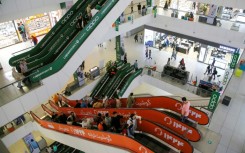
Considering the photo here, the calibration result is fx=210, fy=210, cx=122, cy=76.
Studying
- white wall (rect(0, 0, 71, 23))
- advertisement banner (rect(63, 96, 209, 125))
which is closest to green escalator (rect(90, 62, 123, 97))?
advertisement banner (rect(63, 96, 209, 125))

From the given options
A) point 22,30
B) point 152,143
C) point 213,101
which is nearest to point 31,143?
point 152,143

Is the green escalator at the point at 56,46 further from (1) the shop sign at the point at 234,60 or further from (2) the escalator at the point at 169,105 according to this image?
(1) the shop sign at the point at 234,60

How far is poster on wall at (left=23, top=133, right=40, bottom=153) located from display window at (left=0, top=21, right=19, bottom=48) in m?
9.17

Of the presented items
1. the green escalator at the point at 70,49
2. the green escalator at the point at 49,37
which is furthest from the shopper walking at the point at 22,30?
the green escalator at the point at 70,49

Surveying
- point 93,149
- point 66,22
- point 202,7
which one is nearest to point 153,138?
point 93,149

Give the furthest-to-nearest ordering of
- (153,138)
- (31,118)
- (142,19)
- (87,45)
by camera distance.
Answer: (142,19), (31,118), (87,45), (153,138)

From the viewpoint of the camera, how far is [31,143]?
13.7m

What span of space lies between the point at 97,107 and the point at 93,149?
2.49m

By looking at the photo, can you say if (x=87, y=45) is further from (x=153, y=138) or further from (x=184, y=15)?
(x=184, y=15)

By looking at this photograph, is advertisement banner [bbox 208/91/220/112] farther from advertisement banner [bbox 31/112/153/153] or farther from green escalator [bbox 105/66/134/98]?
green escalator [bbox 105/66/134/98]

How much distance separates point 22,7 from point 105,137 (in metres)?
10.7

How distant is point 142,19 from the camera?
19875 millimetres

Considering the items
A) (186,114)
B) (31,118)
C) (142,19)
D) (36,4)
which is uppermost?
(36,4)

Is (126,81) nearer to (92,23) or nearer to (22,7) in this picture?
(92,23)
